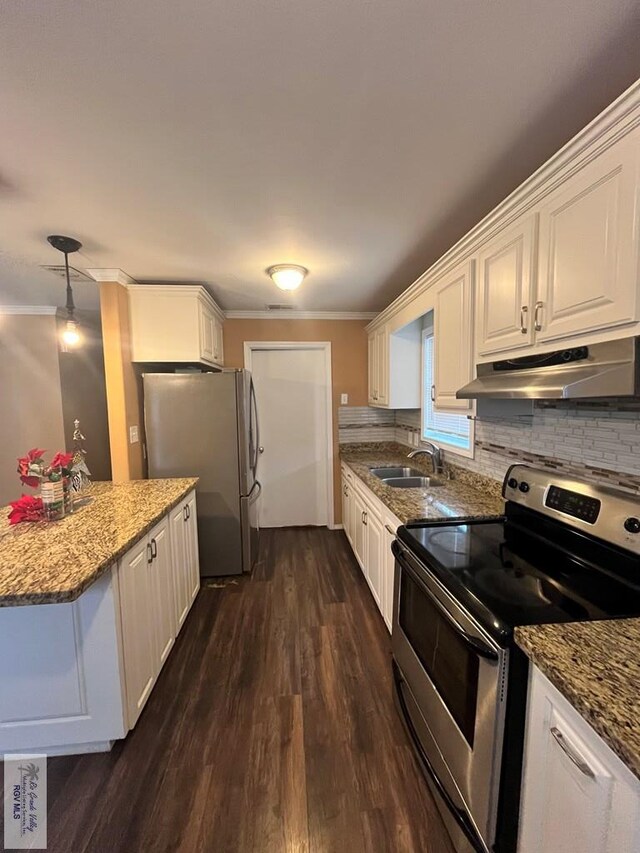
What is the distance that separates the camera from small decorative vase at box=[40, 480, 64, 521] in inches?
67.5

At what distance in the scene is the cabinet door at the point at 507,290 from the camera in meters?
1.30

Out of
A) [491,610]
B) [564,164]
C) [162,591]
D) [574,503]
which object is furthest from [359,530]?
[564,164]

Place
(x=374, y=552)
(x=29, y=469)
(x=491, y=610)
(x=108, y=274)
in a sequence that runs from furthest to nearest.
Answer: (x=108, y=274) → (x=374, y=552) → (x=29, y=469) → (x=491, y=610)

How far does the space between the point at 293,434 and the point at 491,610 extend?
2.94m

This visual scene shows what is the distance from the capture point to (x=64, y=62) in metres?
0.95

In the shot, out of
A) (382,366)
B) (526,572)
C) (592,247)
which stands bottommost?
(526,572)

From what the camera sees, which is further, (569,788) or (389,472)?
(389,472)

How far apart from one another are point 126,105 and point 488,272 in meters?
1.45

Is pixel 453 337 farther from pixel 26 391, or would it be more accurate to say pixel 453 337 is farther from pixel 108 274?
pixel 26 391

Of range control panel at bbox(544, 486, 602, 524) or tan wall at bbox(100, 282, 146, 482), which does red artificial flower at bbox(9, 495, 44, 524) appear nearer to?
tan wall at bbox(100, 282, 146, 482)

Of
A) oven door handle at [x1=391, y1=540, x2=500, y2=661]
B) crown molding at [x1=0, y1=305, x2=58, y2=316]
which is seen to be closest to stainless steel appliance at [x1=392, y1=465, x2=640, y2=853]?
oven door handle at [x1=391, y1=540, x2=500, y2=661]

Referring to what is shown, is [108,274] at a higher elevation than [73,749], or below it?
higher

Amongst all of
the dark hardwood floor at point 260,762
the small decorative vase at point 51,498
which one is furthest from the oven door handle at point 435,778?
the small decorative vase at point 51,498

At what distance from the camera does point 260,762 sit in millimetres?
1417
